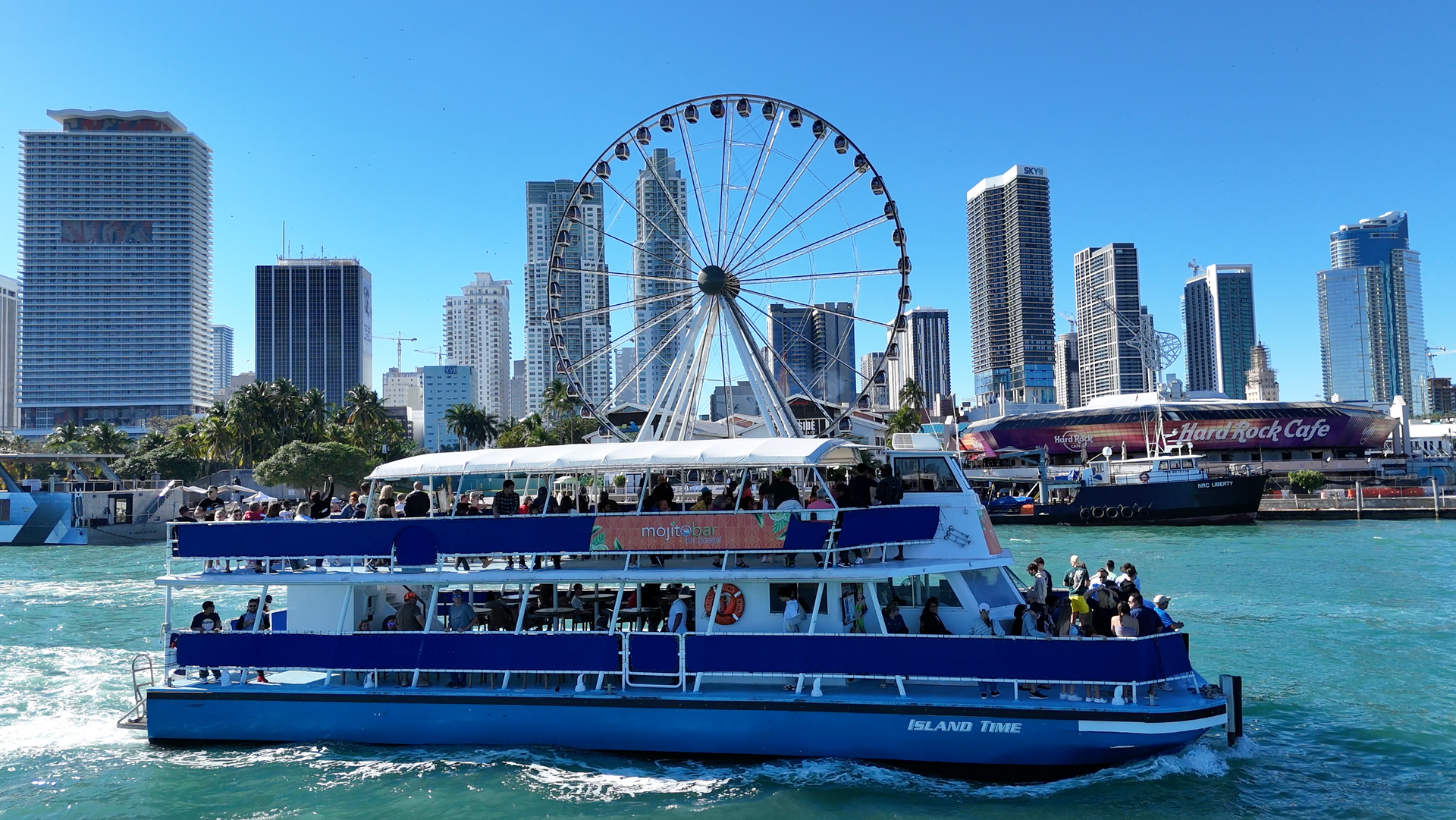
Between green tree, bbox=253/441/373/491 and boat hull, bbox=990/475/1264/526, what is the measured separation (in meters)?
44.3

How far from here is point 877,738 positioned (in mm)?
Result: 13492

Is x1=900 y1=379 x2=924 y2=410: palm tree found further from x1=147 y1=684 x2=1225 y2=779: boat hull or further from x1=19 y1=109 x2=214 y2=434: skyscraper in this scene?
x1=19 y1=109 x2=214 y2=434: skyscraper

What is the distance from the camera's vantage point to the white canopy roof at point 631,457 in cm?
1432

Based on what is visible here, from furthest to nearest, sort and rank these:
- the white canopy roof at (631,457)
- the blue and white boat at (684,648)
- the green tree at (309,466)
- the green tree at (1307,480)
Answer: the green tree at (1307,480) < the green tree at (309,466) < the white canopy roof at (631,457) < the blue and white boat at (684,648)

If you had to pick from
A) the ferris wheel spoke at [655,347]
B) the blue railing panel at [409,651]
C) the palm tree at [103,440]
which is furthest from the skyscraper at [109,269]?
the blue railing panel at [409,651]

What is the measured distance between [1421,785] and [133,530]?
67.8 m

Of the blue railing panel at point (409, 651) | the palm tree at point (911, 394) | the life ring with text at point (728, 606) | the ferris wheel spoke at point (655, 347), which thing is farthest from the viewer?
the palm tree at point (911, 394)

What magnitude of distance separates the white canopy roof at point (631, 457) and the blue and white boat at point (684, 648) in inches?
1.9

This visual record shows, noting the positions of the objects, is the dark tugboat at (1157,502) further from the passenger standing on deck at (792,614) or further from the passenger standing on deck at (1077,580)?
the passenger standing on deck at (792,614)

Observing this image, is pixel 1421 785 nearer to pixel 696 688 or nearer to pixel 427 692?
pixel 696 688

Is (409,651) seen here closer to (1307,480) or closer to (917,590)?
(917,590)

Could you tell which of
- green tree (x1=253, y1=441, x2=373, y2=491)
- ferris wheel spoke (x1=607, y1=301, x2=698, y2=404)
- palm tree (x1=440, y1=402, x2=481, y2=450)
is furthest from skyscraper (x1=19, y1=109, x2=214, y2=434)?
ferris wheel spoke (x1=607, y1=301, x2=698, y2=404)

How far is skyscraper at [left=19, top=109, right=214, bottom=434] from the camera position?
18125 centimetres

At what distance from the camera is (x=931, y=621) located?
14.1 metres
